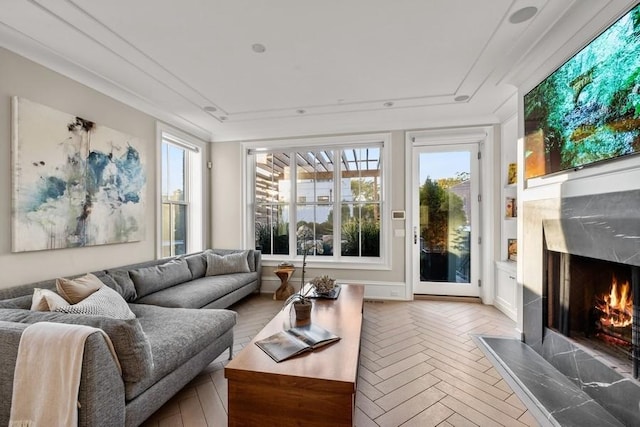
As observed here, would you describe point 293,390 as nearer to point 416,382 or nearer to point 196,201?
point 416,382

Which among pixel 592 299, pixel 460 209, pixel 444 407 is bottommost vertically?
pixel 444 407

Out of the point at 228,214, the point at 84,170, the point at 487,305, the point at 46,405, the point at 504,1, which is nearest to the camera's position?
the point at 46,405

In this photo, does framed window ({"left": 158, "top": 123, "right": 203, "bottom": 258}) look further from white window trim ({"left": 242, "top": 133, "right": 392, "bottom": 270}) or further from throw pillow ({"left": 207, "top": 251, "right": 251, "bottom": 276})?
white window trim ({"left": 242, "top": 133, "right": 392, "bottom": 270})

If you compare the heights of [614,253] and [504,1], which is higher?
[504,1]

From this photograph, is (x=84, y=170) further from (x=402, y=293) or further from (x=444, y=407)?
(x=402, y=293)

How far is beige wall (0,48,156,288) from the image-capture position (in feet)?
7.41

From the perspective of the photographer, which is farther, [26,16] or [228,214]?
[228,214]

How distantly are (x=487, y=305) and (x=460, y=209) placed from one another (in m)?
1.40

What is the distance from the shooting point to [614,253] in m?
1.74

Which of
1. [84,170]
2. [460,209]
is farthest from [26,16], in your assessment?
[460,209]

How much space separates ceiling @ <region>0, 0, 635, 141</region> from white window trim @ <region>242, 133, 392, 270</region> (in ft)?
2.58

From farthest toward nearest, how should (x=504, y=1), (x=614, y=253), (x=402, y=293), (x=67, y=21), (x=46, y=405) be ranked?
(x=402, y=293), (x=67, y=21), (x=504, y=1), (x=614, y=253), (x=46, y=405)

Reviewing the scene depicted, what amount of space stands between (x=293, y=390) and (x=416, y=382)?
1210mm

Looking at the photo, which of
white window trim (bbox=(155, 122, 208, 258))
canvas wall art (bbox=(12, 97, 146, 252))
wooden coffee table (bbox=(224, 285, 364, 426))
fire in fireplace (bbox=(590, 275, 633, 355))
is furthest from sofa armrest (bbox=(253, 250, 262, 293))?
fire in fireplace (bbox=(590, 275, 633, 355))
